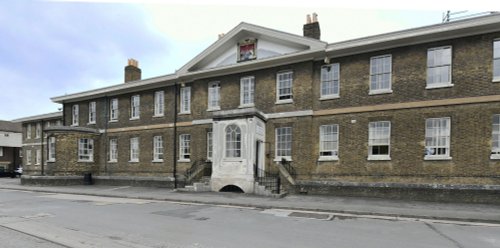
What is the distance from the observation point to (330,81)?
56.0ft

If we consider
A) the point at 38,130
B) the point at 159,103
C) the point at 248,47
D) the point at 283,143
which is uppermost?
the point at 248,47

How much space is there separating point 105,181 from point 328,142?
57.9 feet

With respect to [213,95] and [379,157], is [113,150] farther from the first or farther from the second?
[379,157]

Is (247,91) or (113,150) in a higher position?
(247,91)

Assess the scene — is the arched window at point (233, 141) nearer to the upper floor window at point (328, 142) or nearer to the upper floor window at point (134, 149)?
the upper floor window at point (328, 142)

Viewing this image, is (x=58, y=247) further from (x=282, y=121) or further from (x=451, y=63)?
(x=451, y=63)

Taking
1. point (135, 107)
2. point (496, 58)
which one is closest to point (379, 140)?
point (496, 58)

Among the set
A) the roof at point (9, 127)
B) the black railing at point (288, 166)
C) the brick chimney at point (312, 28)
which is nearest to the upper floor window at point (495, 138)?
the black railing at point (288, 166)

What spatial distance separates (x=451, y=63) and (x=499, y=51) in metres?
1.72

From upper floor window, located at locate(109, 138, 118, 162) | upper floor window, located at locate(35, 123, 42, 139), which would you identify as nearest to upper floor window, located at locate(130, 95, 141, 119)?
upper floor window, located at locate(109, 138, 118, 162)

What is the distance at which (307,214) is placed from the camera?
431 inches

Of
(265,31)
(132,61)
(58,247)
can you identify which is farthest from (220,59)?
(58,247)

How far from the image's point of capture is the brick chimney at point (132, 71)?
26.8 metres

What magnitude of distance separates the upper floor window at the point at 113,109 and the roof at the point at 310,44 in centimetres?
111
